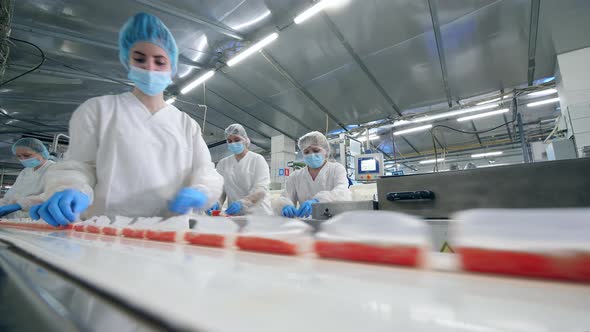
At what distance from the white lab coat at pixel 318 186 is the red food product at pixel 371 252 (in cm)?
168

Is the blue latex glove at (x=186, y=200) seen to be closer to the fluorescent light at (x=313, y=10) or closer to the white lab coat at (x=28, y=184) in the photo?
the fluorescent light at (x=313, y=10)

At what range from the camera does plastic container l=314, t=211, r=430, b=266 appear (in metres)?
0.27

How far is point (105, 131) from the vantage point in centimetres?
107

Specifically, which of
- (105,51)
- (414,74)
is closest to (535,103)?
(414,74)

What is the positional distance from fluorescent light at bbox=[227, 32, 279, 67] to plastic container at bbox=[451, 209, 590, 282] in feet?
A: 9.14

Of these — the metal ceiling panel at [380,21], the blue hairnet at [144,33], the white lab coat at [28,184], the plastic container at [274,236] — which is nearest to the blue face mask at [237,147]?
the blue hairnet at [144,33]

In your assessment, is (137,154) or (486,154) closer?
(137,154)

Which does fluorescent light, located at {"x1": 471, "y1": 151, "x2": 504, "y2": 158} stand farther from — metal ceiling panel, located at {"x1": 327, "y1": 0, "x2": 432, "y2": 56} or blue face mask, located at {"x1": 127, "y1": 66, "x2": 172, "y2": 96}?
blue face mask, located at {"x1": 127, "y1": 66, "x2": 172, "y2": 96}

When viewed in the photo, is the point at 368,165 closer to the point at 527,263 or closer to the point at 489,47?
the point at 489,47

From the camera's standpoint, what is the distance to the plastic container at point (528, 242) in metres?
0.20

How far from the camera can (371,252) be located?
29 centimetres

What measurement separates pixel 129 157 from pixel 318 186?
1.59 metres

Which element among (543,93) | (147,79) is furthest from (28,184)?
(543,93)

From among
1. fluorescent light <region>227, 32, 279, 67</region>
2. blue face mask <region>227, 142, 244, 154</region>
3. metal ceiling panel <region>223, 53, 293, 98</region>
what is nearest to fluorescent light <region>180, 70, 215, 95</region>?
metal ceiling panel <region>223, 53, 293, 98</region>
